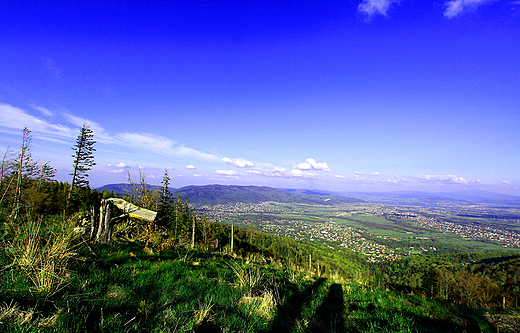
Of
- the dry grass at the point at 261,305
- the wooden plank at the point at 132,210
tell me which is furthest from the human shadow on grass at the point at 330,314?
the wooden plank at the point at 132,210

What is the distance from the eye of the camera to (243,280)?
5637 millimetres

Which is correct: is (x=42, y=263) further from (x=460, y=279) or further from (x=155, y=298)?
(x=460, y=279)

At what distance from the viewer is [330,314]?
5086 millimetres

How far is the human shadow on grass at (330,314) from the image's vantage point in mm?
4016

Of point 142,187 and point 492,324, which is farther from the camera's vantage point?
point 142,187

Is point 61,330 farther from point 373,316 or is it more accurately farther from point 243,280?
point 373,316

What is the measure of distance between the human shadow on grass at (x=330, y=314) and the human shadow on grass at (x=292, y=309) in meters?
0.38

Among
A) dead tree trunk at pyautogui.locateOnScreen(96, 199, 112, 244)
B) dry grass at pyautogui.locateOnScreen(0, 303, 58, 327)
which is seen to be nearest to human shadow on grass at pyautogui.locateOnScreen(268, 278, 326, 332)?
dry grass at pyautogui.locateOnScreen(0, 303, 58, 327)

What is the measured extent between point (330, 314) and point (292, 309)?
1.06 m

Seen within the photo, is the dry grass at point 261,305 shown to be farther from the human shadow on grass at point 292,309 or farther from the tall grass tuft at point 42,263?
the tall grass tuft at point 42,263

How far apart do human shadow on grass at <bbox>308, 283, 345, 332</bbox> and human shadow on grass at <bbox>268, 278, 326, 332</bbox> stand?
1.25 ft

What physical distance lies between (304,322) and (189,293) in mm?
2460

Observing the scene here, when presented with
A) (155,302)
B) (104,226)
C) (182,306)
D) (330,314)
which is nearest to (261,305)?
(182,306)

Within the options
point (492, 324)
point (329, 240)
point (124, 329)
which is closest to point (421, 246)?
point (329, 240)
